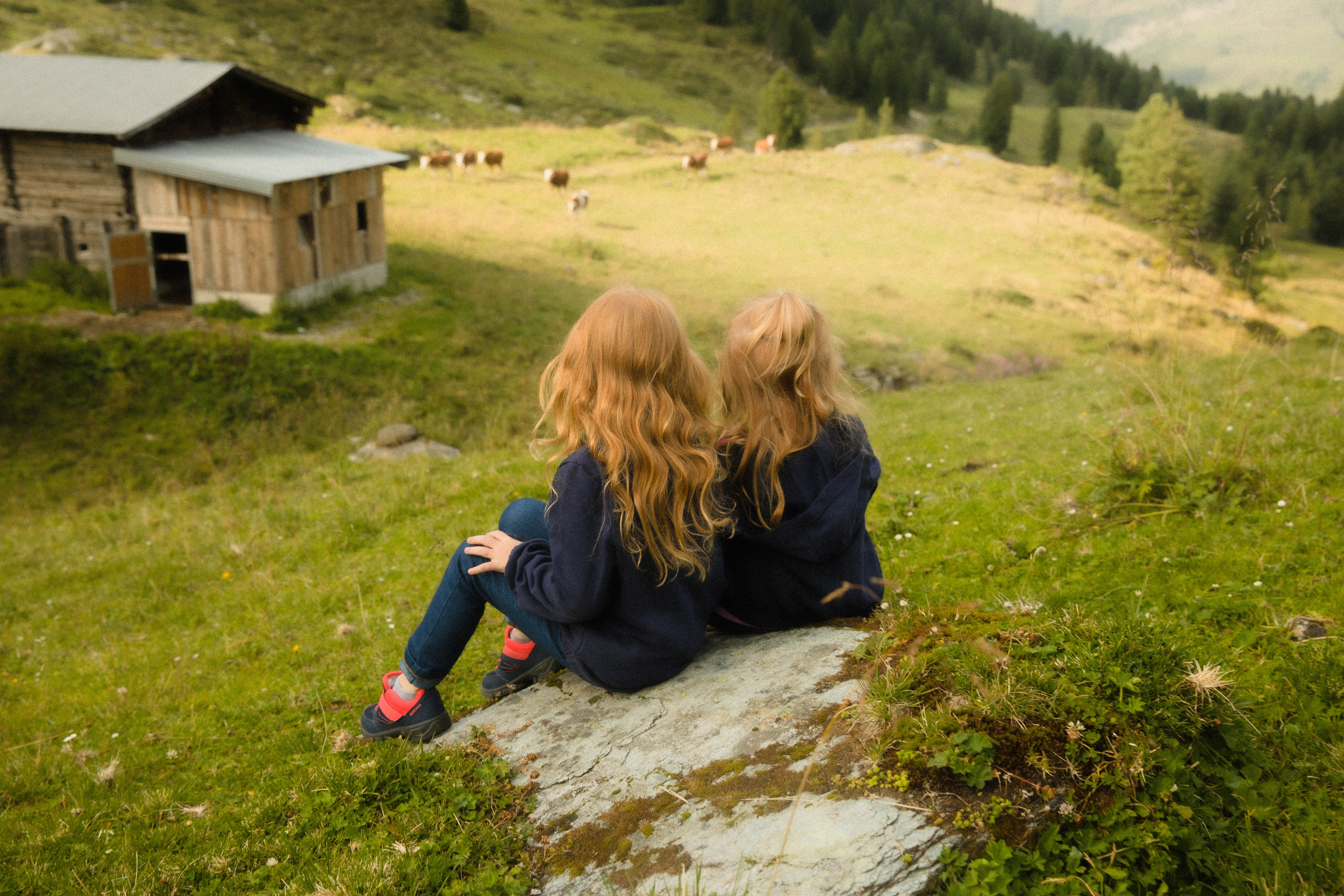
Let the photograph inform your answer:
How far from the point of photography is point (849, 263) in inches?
1115

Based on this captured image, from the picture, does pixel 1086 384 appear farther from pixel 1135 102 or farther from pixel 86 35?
pixel 1135 102

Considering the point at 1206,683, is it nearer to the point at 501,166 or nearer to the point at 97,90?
the point at 97,90

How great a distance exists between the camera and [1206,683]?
250cm

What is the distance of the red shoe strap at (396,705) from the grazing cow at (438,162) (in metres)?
34.8

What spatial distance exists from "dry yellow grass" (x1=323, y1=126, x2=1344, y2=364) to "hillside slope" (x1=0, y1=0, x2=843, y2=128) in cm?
735

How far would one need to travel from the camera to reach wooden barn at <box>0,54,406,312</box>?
16.4 metres

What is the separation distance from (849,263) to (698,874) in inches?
1096

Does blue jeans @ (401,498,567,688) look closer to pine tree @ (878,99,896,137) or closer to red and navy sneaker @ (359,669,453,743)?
red and navy sneaker @ (359,669,453,743)

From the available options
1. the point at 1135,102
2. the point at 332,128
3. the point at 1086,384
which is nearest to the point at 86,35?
the point at 332,128

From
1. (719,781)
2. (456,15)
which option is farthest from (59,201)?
(456,15)

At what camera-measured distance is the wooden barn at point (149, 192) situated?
1636cm

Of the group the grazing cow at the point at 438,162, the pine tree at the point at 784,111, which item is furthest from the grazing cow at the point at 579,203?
the pine tree at the point at 784,111

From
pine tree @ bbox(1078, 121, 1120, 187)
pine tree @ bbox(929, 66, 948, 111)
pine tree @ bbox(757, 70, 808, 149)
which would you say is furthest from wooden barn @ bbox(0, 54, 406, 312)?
pine tree @ bbox(929, 66, 948, 111)

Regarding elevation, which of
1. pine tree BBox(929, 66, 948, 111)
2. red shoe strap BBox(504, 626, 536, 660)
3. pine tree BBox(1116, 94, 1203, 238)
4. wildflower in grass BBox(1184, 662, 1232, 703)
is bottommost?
red shoe strap BBox(504, 626, 536, 660)
